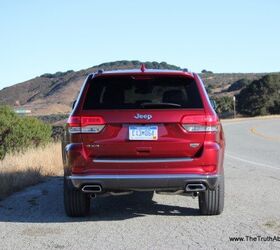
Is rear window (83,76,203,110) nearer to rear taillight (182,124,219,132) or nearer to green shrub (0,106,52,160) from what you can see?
rear taillight (182,124,219,132)

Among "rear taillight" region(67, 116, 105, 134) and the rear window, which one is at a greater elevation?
the rear window

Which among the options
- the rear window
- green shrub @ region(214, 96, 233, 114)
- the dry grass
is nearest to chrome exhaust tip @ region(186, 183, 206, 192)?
the rear window

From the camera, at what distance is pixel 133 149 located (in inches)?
274

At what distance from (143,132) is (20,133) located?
691 inches

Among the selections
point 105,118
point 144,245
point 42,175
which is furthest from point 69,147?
point 42,175

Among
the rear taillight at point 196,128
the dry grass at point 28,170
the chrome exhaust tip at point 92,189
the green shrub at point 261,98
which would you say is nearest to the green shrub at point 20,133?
the dry grass at point 28,170

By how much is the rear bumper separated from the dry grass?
287 centimetres

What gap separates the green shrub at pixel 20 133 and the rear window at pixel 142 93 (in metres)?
16.1

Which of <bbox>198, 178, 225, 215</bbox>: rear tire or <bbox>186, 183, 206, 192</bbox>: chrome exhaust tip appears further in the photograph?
<bbox>198, 178, 225, 215</bbox>: rear tire

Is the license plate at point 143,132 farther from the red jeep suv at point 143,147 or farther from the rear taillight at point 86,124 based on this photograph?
the rear taillight at point 86,124

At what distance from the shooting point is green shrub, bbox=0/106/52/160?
23766 millimetres

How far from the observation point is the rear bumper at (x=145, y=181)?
272 inches

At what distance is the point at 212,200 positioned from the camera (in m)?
7.52

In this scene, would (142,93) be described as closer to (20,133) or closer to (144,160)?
(144,160)
